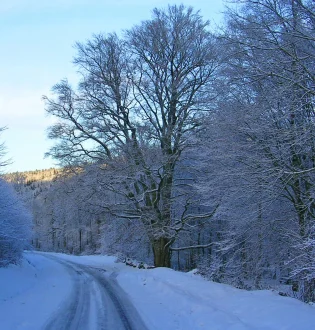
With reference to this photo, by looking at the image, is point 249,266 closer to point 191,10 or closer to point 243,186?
point 243,186

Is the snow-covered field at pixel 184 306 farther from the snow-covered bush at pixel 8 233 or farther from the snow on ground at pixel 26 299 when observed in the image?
the snow-covered bush at pixel 8 233

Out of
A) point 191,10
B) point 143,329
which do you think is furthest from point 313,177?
point 191,10

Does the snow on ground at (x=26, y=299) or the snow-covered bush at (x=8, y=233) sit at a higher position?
the snow-covered bush at (x=8, y=233)

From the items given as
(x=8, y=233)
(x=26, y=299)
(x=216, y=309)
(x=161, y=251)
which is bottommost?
(x=26, y=299)

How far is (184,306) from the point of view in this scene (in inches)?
385

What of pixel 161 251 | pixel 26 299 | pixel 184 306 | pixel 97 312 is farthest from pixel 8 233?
pixel 184 306

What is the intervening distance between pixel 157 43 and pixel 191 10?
107 inches

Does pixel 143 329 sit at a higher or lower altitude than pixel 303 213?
lower

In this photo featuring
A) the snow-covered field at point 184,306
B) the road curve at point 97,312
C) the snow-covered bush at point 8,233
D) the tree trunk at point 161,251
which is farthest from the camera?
the tree trunk at point 161,251

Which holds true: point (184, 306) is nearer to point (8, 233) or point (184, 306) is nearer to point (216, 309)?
point (216, 309)

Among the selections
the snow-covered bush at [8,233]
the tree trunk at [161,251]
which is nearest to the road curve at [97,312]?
the snow-covered bush at [8,233]

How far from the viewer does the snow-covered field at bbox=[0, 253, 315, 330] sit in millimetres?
7316

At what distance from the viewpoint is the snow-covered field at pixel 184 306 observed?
7.32 m

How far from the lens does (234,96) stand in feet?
41.7
